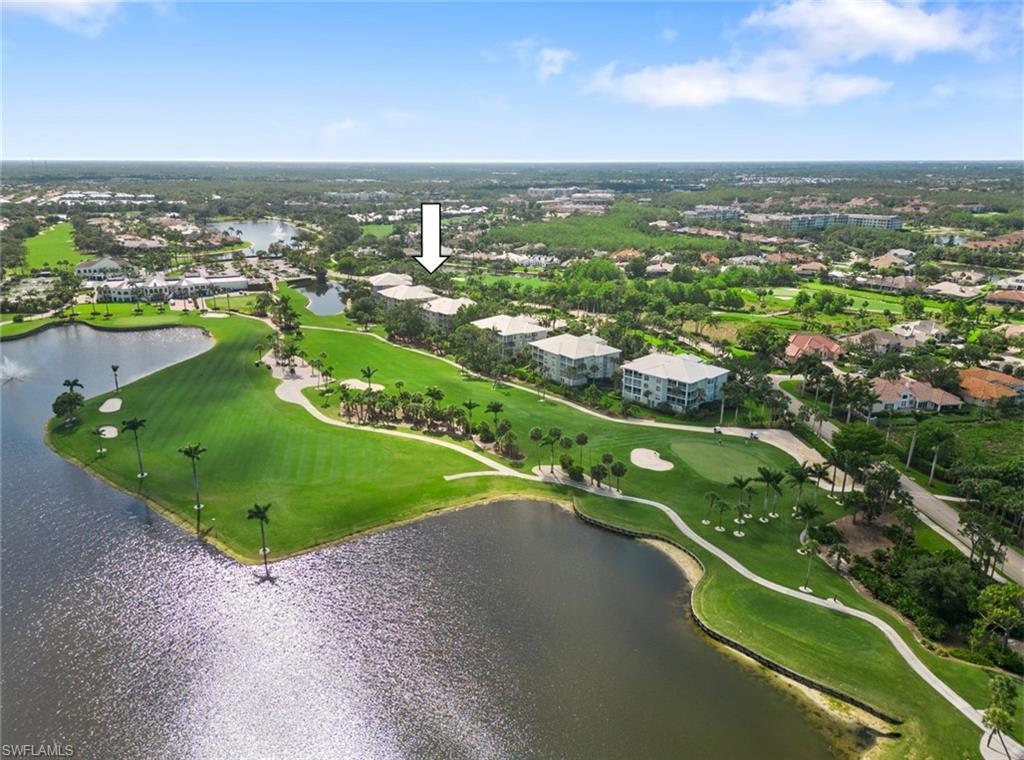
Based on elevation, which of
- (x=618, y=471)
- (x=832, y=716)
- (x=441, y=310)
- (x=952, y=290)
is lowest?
(x=832, y=716)

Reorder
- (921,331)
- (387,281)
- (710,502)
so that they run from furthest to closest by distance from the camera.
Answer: (387,281), (921,331), (710,502)

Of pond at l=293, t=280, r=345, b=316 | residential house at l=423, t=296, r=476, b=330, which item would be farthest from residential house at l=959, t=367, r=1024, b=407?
pond at l=293, t=280, r=345, b=316

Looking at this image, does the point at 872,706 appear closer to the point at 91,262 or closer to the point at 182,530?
the point at 182,530

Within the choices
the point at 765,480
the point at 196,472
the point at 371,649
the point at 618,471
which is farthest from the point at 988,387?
the point at 196,472

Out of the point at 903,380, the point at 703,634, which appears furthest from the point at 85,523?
the point at 903,380

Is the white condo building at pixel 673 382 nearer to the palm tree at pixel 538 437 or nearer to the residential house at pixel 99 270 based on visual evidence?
the palm tree at pixel 538 437

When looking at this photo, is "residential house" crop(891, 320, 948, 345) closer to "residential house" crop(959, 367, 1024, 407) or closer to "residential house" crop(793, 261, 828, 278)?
"residential house" crop(959, 367, 1024, 407)

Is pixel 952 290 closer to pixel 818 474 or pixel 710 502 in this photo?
pixel 818 474
